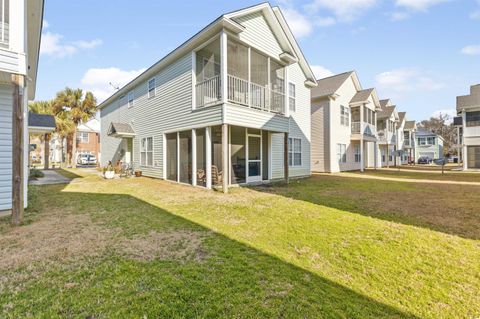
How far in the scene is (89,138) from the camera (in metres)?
40.9

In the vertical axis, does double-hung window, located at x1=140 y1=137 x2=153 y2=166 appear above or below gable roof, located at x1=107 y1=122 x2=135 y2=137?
below

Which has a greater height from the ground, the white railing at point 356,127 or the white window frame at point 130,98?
the white window frame at point 130,98

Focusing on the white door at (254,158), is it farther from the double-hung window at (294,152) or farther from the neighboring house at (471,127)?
the neighboring house at (471,127)

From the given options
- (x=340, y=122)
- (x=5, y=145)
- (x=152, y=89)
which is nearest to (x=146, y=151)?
(x=152, y=89)

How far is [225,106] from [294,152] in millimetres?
7867

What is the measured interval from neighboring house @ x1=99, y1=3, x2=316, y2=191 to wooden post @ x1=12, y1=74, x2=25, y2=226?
5831 mm

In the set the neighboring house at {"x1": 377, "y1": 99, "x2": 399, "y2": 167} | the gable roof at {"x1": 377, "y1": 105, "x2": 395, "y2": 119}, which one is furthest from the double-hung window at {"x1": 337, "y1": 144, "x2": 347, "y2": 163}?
the gable roof at {"x1": 377, "y1": 105, "x2": 395, "y2": 119}

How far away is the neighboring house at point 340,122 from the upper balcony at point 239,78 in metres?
7.83

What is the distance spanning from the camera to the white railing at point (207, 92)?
34.0 feet

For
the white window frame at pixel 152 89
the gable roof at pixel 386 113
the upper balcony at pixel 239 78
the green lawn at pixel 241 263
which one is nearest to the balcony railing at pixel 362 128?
the gable roof at pixel 386 113

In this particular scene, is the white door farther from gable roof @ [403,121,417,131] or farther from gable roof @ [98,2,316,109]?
gable roof @ [403,121,417,131]

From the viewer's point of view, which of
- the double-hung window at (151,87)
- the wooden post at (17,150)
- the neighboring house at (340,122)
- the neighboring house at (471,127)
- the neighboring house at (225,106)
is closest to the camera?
the wooden post at (17,150)

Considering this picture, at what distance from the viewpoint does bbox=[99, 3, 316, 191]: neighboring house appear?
9.96m

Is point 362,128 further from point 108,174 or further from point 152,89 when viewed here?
point 108,174
